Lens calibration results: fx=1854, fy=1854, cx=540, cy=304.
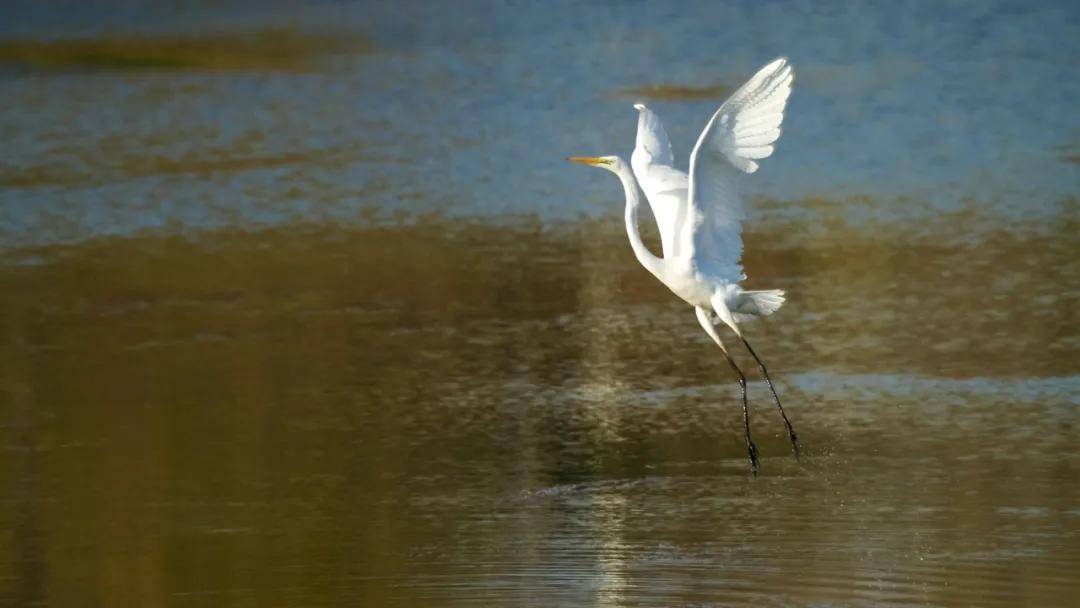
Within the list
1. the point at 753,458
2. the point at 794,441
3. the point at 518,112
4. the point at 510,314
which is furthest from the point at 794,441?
the point at 518,112

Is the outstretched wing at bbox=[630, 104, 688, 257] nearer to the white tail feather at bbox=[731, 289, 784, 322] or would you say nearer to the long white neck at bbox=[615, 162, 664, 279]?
the long white neck at bbox=[615, 162, 664, 279]

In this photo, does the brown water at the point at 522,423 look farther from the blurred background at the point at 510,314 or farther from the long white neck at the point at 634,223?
the long white neck at the point at 634,223

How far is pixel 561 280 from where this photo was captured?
10.9 meters

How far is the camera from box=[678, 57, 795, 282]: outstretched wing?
23.2 feet

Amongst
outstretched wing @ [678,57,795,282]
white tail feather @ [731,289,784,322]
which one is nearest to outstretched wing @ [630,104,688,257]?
outstretched wing @ [678,57,795,282]

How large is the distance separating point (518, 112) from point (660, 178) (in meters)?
6.80

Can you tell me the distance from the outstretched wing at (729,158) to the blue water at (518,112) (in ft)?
14.1

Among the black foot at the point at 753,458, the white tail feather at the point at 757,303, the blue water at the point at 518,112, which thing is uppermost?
the blue water at the point at 518,112

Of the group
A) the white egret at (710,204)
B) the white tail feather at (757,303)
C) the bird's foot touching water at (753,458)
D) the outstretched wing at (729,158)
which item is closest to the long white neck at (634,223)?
the white egret at (710,204)

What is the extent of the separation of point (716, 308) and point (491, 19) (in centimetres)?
1004

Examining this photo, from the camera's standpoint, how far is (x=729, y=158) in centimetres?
733

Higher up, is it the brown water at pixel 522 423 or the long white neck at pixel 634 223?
the long white neck at pixel 634 223

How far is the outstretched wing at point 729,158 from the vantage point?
7.06 metres

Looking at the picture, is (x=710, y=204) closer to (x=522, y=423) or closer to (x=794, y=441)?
(x=794, y=441)
